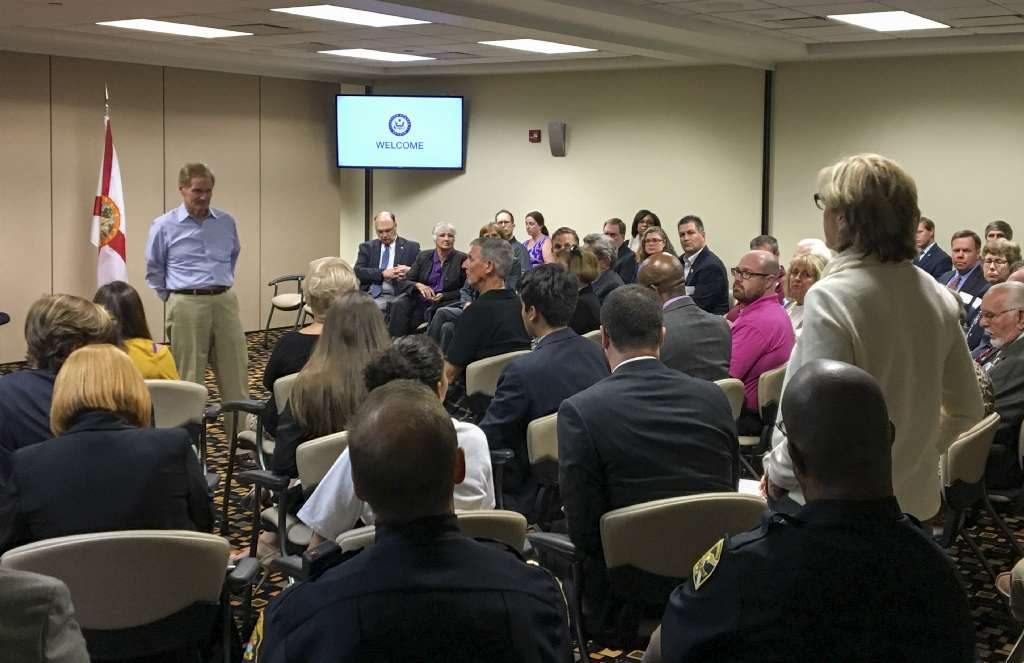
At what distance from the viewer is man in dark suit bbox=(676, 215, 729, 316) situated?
10.4 metres

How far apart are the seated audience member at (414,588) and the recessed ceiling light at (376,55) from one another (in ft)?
33.2

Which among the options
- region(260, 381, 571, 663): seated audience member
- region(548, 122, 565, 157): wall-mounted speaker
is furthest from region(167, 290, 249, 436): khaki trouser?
region(548, 122, 565, 157): wall-mounted speaker

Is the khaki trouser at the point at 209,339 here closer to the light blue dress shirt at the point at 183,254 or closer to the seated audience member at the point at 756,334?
the light blue dress shirt at the point at 183,254

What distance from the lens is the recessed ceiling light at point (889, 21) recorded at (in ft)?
28.0

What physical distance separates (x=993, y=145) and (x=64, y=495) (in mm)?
9663

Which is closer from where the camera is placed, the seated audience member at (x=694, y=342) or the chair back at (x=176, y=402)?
the chair back at (x=176, y=402)

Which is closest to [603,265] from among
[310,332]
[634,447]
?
[310,332]

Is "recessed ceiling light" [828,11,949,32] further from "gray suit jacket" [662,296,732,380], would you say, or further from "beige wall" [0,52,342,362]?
"beige wall" [0,52,342,362]

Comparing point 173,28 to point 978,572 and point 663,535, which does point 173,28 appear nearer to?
point 978,572

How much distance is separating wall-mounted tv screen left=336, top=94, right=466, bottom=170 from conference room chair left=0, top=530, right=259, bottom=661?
11276 mm

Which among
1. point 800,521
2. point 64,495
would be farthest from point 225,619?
point 800,521

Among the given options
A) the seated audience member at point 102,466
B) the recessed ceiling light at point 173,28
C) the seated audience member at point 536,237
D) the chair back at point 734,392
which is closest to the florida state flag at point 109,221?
the recessed ceiling light at point 173,28

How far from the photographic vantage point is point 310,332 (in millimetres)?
5207

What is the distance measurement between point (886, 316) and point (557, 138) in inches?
425
